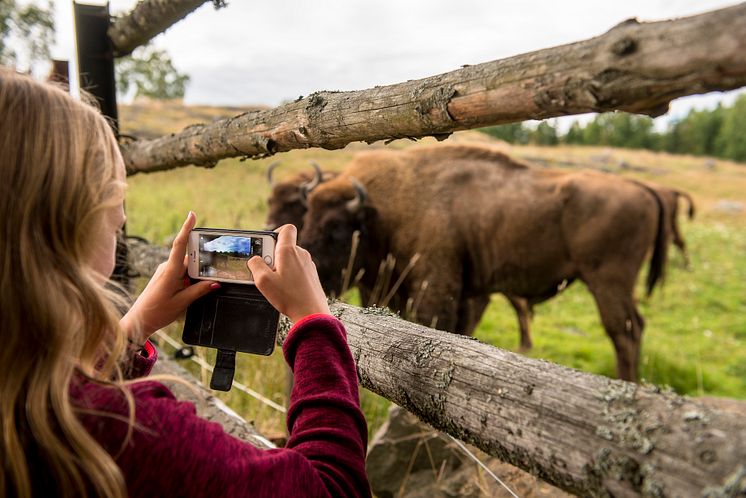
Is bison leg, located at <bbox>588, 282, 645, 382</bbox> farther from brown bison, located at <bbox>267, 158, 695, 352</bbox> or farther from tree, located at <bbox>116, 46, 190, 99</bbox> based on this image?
tree, located at <bbox>116, 46, 190, 99</bbox>

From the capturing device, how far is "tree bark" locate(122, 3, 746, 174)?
77cm

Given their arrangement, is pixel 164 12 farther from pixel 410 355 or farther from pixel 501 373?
pixel 501 373

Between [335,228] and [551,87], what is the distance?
441 centimetres

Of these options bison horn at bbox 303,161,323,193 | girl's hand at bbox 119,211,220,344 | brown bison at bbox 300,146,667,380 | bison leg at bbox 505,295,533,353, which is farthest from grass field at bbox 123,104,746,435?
girl's hand at bbox 119,211,220,344

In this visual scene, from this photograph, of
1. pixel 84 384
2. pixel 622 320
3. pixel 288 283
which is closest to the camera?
pixel 84 384

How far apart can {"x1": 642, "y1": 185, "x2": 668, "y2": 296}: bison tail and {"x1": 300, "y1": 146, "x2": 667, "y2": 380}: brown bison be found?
35 millimetres

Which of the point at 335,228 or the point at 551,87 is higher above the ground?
the point at 551,87

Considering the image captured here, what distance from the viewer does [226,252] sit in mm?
1230

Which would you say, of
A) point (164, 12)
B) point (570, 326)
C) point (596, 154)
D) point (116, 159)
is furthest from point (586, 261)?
point (596, 154)

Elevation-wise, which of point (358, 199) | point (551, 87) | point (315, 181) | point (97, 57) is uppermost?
point (97, 57)

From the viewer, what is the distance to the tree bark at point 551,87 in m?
0.77

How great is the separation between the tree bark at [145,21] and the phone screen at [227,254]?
141cm

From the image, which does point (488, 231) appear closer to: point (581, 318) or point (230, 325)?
point (581, 318)

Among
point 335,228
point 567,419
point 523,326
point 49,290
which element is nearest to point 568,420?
point 567,419
